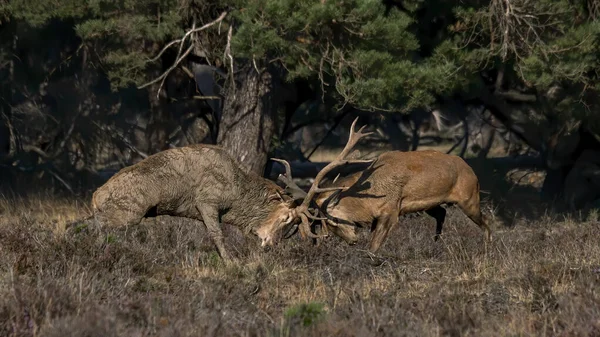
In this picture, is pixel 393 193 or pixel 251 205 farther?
pixel 393 193

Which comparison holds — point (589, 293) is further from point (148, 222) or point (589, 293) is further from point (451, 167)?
point (148, 222)

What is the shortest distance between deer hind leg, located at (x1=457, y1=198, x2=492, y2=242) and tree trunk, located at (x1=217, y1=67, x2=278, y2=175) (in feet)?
13.3

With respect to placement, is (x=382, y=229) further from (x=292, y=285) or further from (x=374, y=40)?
(x=292, y=285)

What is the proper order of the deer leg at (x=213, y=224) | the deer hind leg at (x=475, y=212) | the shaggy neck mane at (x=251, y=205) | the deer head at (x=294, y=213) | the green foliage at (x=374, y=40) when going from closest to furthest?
the deer leg at (x=213, y=224), the deer head at (x=294, y=213), the shaggy neck mane at (x=251, y=205), the deer hind leg at (x=475, y=212), the green foliage at (x=374, y=40)

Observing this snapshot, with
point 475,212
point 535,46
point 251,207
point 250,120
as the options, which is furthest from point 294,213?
point 535,46

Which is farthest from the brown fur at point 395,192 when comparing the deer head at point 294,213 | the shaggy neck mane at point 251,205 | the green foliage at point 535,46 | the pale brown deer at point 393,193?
the green foliage at point 535,46

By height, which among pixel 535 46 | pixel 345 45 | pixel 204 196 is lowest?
pixel 204 196

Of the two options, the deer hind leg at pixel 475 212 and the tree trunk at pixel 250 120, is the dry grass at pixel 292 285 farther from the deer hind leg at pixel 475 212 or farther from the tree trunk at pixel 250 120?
the tree trunk at pixel 250 120

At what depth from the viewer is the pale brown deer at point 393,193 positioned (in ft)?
38.3

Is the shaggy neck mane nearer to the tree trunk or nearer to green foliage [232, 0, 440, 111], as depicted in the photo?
green foliage [232, 0, 440, 111]

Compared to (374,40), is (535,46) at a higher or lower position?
lower

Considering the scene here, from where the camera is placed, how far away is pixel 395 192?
470 inches

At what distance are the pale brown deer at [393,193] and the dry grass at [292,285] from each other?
12.0 inches

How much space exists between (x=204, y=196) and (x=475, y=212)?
366 centimetres
